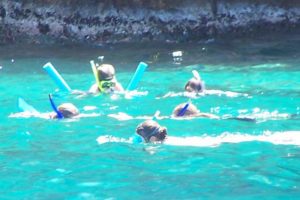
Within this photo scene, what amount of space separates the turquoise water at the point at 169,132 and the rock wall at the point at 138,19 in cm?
150

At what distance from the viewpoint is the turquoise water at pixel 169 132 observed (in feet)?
21.3

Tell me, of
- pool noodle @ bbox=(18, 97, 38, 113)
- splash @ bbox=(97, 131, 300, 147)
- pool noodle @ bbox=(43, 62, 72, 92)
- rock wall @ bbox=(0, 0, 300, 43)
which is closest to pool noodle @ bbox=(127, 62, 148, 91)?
pool noodle @ bbox=(43, 62, 72, 92)

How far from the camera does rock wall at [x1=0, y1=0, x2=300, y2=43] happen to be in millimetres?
16938

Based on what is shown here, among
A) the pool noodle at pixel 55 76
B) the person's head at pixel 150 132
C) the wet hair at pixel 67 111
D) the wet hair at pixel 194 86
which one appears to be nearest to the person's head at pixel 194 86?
the wet hair at pixel 194 86

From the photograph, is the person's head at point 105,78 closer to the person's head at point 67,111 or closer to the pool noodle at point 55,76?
the pool noodle at point 55,76

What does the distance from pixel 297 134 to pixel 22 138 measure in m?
3.10

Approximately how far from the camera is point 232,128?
903 centimetres

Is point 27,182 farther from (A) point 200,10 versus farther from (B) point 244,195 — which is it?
(A) point 200,10

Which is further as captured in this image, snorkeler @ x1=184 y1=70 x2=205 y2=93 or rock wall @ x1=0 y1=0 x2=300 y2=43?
rock wall @ x1=0 y1=0 x2=300 y2=43

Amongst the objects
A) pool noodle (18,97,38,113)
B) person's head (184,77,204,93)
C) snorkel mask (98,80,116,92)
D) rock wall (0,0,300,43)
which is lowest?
pool noodle (18,97,38,113)

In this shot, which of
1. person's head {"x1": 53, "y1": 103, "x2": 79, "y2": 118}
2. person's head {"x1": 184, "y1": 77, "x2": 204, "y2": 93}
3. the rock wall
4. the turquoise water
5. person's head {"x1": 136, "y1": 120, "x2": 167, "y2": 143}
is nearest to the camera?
the turquoise water

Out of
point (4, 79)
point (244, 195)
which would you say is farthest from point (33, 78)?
point (244, 195)

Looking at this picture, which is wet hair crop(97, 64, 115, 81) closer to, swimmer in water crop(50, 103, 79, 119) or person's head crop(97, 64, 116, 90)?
person's head crop(97, 64, 116, 90)

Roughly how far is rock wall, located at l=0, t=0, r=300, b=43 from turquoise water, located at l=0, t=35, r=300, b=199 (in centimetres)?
150
